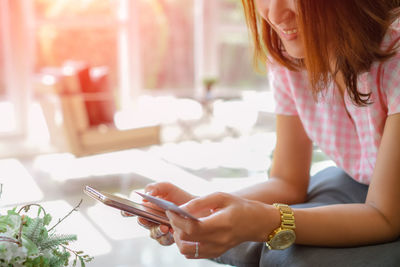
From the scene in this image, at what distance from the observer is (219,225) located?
882mm

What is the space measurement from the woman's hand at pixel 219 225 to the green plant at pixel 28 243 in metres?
0.19

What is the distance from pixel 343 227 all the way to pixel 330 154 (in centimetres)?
32

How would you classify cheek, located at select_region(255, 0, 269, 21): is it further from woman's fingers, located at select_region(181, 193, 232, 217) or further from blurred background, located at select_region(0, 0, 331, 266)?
blurred background, located at select_region(0, 0, 331, 266)

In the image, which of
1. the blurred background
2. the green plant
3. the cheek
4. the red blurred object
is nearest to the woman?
the cheek

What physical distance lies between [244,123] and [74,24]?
7.70 ft

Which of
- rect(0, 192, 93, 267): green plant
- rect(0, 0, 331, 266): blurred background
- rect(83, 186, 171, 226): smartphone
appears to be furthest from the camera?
rect(0, 0, 331, 266): blurred background

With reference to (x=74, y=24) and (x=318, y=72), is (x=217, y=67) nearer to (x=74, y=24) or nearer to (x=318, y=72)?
(x=74, y=24)

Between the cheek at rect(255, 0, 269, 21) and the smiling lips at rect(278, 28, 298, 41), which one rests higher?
the cheek at rect(255, 0, 269, 21)

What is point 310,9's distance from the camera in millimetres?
1020

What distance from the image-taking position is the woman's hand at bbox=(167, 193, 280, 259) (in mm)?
869

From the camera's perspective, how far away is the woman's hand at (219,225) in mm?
869

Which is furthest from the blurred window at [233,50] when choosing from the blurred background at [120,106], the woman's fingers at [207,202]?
the woman's fingers at [207,202]

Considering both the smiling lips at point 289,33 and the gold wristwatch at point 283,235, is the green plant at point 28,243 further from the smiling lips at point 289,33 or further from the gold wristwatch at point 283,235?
the smiling lips at point 289,33

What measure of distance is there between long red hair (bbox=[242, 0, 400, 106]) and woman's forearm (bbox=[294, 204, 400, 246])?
0.77 feet
